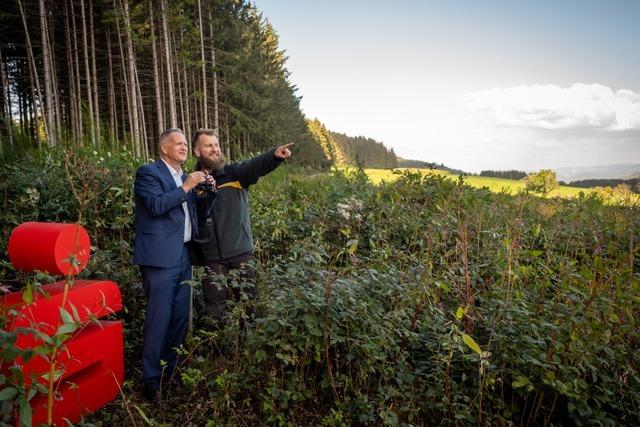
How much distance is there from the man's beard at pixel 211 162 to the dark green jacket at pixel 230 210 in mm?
55

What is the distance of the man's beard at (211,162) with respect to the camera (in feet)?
13.0

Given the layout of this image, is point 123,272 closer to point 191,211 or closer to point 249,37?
point 191,211

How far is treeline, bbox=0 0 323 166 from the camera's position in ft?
51.7

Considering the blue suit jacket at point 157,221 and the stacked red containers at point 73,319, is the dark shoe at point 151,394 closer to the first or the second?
the stacked red containers at point 73,319

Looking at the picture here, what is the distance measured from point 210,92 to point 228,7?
5.25m

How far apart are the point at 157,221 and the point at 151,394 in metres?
1.46

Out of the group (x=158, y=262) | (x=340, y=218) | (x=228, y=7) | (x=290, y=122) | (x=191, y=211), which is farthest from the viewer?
(x=290, y=122)

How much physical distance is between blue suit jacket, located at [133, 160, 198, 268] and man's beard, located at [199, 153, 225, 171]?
0.62m

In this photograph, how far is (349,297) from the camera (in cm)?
274

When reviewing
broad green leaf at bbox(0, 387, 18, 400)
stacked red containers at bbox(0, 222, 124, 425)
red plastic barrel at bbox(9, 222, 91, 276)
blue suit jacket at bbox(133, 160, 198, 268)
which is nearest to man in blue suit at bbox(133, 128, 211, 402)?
blue suit jacket at bbox(133, 160, 198, 268)

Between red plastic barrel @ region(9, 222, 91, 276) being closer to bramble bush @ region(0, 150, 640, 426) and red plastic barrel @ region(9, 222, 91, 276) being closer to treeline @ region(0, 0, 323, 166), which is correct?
bramble bush @ region(0, 150, 640, 426)

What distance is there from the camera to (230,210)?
12.7 ft

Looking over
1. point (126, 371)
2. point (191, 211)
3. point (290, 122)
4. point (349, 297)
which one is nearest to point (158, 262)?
point (191, 211)

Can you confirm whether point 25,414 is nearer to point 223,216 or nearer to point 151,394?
point 151,394
